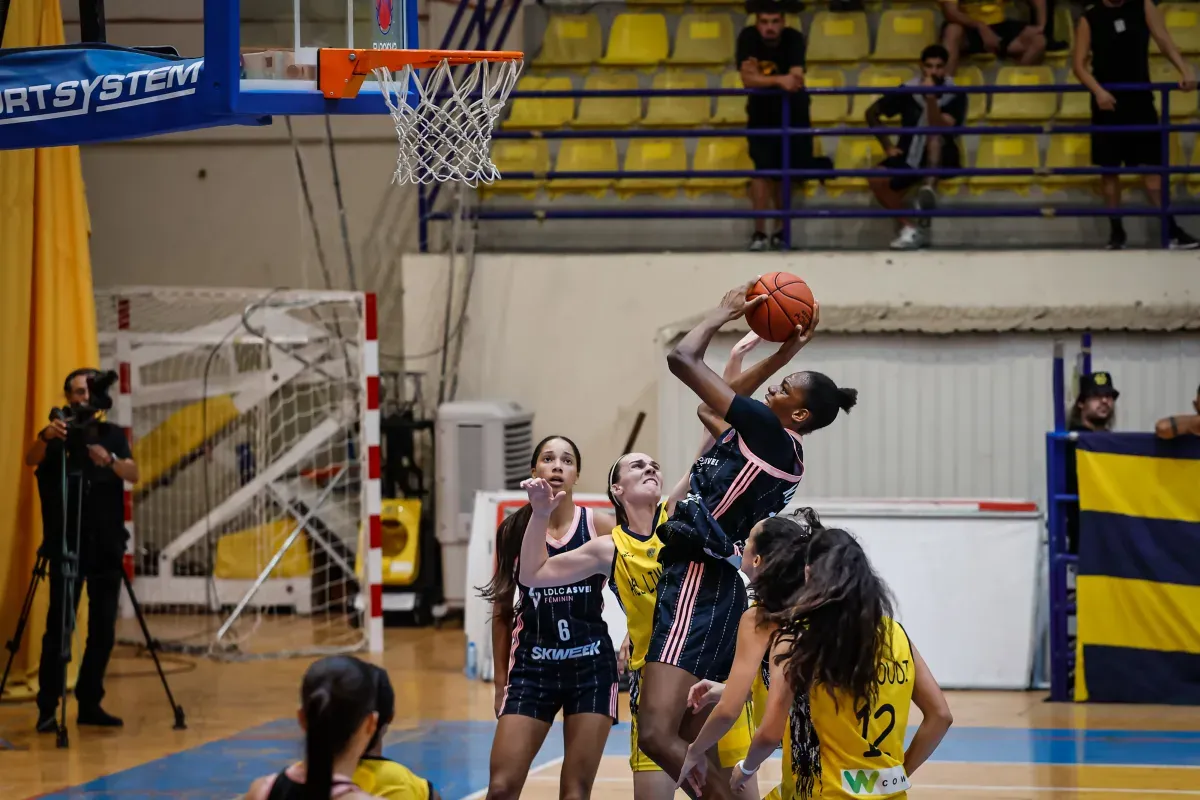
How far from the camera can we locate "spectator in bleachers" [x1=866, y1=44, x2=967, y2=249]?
12.6m

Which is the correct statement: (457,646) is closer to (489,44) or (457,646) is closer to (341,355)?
(341,355)

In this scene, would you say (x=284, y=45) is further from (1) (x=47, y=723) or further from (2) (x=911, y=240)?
(2) (x=911, y=240)

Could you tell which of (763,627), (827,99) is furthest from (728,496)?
(827,99)

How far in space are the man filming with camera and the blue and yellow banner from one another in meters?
5.88

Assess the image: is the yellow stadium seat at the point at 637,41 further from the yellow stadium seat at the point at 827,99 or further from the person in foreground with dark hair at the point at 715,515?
the person in foreground with dark hair at the point at 715,515

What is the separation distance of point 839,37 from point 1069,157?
7.30ft

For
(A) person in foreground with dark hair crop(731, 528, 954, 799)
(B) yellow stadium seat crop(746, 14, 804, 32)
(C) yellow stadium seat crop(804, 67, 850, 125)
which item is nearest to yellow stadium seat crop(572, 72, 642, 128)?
(B) yellow stadium seat crop(746, 14, 804, 32)

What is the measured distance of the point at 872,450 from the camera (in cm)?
1184

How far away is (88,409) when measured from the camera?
31.0ft

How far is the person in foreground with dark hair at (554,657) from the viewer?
19.5 ft

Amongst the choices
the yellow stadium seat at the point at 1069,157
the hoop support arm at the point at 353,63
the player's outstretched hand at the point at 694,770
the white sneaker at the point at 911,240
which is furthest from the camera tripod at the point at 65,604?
the yellow stadium seat at the point at 1069,157

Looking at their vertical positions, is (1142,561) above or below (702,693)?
below

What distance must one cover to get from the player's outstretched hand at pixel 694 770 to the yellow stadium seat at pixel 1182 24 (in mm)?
10143

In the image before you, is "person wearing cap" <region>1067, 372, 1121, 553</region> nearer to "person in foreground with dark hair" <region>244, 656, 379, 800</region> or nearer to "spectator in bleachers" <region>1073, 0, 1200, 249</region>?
"spectator in bleachers" <region>1073, 0, 1200, 249</region>
